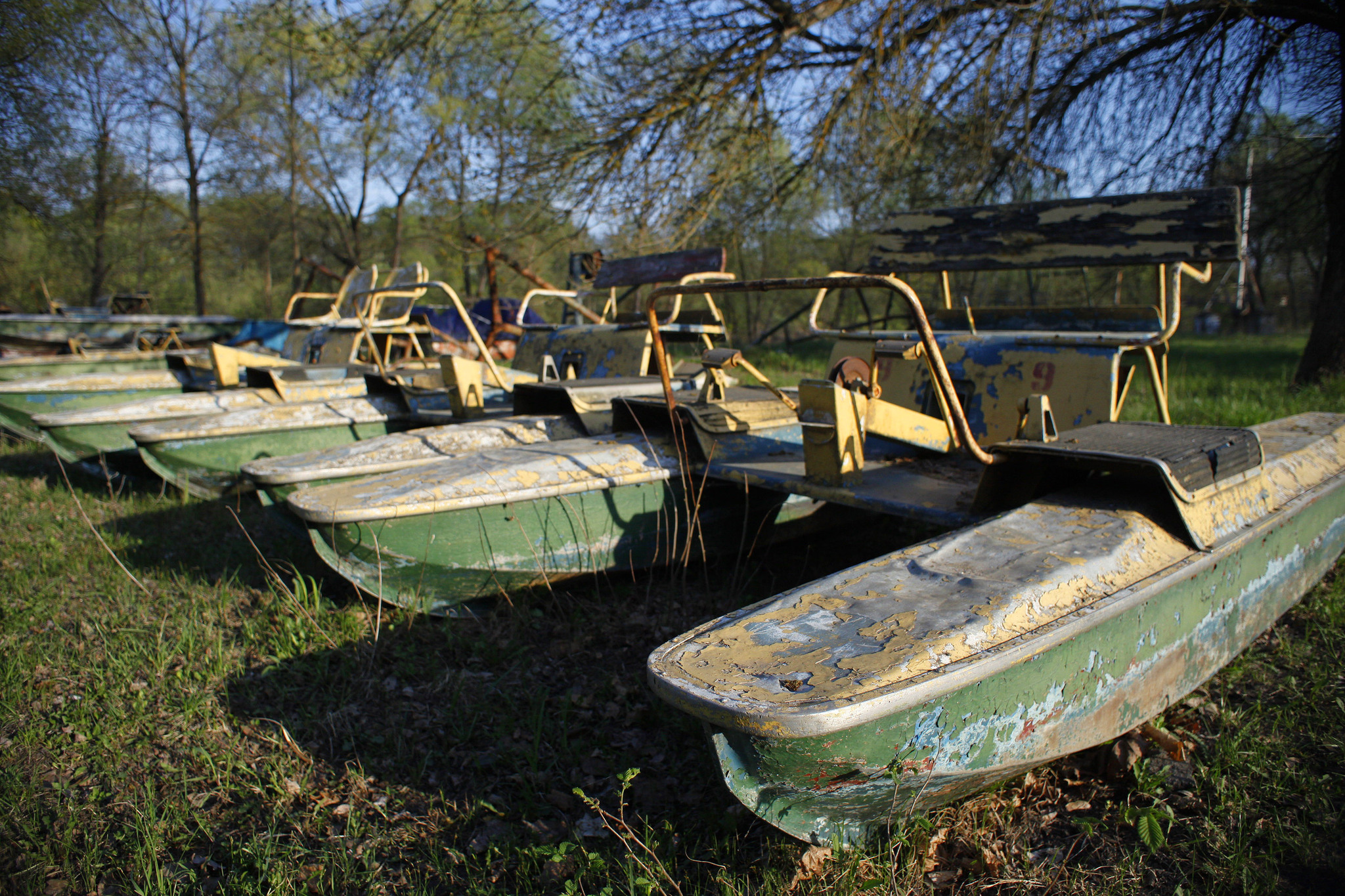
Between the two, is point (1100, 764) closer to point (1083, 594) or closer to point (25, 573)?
point (1083, 594)

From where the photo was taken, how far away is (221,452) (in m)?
5.46

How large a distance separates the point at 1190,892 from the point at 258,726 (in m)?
2.89

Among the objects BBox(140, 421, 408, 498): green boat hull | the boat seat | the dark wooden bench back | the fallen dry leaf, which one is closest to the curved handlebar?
BBox(140, 421, 408, 498): green boat hull

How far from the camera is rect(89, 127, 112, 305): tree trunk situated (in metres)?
12.1

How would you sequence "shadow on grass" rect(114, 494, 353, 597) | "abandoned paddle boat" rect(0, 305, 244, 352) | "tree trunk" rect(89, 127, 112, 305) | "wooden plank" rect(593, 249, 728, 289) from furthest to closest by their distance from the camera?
"abandoned paddle boat" rect(0, 305, 244, 352), "tree trunk" rect(89, 127, 112, 305), "wooden plank" rect(593, 249, 728, 289), "shadow on grass" rect(114, 494, 353, 597)

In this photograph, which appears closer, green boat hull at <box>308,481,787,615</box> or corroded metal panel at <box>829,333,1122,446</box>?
green boat hull at <box>308,481,787,615</box>

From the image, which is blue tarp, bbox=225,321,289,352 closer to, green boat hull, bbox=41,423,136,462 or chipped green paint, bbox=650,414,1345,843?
green boat hull, bbox=41,423,136,462

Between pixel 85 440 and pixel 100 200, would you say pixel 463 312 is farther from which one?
pixel 100 200

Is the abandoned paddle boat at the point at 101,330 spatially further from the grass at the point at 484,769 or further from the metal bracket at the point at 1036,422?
the metal bracket at the point at 1036,422

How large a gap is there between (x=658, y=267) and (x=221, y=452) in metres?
3.61

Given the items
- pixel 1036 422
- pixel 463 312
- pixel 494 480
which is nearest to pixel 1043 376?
pixel 1036 422

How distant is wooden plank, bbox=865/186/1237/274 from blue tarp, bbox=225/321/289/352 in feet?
37.6

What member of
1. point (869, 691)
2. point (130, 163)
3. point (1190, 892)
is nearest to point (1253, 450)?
point (1190, 892)

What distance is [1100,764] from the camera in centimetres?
242
